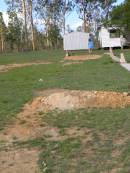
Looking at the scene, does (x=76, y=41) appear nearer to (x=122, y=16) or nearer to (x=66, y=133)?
(x=122, y=16)

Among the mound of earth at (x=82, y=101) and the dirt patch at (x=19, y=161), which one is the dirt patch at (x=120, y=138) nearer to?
the dirt patch at (x=19, y=161)

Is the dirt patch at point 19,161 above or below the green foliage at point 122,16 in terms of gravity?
below

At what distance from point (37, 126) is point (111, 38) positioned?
40293 millimetres

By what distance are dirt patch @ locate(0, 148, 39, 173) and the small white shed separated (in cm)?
3288

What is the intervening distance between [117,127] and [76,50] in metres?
36.5

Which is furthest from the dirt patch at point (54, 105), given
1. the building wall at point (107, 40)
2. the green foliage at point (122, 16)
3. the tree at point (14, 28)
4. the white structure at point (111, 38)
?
the tree at point (14, 28)

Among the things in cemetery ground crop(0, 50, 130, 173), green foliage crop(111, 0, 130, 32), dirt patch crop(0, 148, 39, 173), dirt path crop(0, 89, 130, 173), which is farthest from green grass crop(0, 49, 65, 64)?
dirt patch crop(0, 148, 39, 173)

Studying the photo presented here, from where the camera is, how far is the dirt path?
257 inches

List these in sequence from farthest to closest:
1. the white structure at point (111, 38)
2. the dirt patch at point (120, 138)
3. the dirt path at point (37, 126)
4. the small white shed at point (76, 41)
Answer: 1. the white structure at point (111, 38)
2. the small white shed at point (76, 41)
3. the dirt patch at point (120, 138)
4. the dirt path at point (37, 126)

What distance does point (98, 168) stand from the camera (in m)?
5.98

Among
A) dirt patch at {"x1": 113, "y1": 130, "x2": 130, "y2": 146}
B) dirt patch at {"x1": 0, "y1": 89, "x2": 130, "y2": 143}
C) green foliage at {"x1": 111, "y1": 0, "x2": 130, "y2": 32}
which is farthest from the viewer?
green foliage at {"x1": 111, "y1": 0, "x2": 130, "y2": 32}

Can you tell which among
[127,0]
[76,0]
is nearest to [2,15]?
[76,0]

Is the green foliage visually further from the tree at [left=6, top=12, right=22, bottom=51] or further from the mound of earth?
the mound of earth

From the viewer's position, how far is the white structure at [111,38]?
47.7 m
